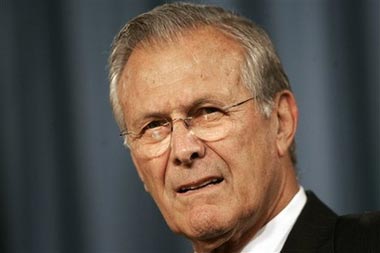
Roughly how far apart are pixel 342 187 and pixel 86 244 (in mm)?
946

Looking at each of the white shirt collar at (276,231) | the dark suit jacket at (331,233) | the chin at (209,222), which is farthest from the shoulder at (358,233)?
the chin at (209,222)

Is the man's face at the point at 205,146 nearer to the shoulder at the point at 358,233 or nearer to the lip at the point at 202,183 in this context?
the lip at the point at 202,183

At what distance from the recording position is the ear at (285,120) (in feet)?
7.36

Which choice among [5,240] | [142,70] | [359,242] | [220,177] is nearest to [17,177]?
[5,240]

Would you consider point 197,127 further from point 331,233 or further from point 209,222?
point 331,233

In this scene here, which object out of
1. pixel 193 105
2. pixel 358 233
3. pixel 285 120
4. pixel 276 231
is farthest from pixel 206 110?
pixel 358 233

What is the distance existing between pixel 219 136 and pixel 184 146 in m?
0.10

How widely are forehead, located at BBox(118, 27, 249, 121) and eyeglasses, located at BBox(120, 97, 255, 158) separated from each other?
0.04 metres

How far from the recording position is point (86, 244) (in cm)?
291

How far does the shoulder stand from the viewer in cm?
196

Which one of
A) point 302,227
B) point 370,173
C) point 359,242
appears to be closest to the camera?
point 359,242

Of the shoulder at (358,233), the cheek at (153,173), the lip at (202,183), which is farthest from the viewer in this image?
the cheek at (153,173)

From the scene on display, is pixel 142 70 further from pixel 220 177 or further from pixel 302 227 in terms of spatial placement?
pixel 302 227

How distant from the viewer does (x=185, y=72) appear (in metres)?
2.14
